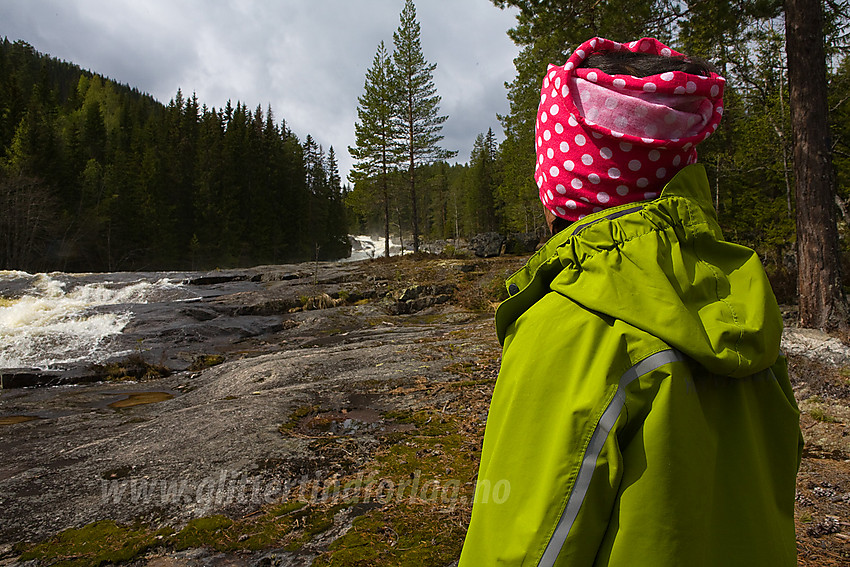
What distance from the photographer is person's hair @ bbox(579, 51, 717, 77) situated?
4.27 ft

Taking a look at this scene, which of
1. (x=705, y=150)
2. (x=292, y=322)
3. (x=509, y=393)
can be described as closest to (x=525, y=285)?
(x=509, y=393)

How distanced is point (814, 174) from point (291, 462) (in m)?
8.54

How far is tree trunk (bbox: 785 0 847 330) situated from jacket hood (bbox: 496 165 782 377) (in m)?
8.13

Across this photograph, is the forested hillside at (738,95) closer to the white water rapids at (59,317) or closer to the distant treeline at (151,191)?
the white water rapids at (59,317)

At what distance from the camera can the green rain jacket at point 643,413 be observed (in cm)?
95

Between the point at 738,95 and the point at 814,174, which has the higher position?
the point at 738,95

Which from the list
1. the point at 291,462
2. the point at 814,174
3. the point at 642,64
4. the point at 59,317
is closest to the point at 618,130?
the point at 642,64

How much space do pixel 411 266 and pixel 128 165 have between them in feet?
138

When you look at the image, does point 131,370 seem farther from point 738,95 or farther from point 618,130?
point 738,95

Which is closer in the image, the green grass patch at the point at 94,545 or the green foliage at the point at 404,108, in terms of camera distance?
the green grass patch at the point at 94,545

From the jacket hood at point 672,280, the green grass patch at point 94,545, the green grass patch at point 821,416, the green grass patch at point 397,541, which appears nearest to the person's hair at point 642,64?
the jacket hood at point 672,280

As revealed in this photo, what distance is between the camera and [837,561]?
8.23 ft

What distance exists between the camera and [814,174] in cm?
743

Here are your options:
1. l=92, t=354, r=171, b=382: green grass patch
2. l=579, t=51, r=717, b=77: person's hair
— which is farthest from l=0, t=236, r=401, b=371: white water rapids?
l=579, t=51, r=717, b=77: person's hair
